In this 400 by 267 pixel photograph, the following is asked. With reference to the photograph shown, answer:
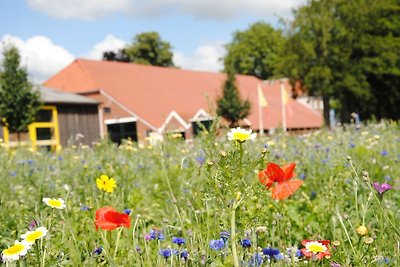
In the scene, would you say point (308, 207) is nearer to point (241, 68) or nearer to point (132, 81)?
point (132, 81)

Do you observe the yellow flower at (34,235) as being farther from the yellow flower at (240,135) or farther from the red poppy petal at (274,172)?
the red poppy petal at (274,172)

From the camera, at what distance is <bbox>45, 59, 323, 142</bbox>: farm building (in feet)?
95.5

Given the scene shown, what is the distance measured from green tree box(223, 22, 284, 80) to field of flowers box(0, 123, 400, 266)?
164 feet

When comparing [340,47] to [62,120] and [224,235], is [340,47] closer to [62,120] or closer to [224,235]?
[62,120]

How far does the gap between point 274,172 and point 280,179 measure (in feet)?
0.19

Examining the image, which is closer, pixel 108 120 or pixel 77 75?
pixel 108 120

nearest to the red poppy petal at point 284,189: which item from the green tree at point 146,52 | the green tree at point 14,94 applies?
the green tree at point 14,94

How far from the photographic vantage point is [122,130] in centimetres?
3031

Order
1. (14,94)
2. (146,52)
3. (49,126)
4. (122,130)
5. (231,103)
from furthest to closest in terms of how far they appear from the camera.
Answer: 1. (146,52)
2. (231,103)
3. (122,130)
4. (49,126)
5. (14,94)

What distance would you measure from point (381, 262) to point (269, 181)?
1.59 ft

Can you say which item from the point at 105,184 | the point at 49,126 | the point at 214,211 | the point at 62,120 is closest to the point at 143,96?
the point at 62,120

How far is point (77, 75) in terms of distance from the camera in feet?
106

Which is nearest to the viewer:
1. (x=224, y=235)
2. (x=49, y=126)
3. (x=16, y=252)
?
(x=16, y=252)

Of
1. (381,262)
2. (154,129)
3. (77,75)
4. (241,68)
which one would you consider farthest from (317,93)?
(381,262)
